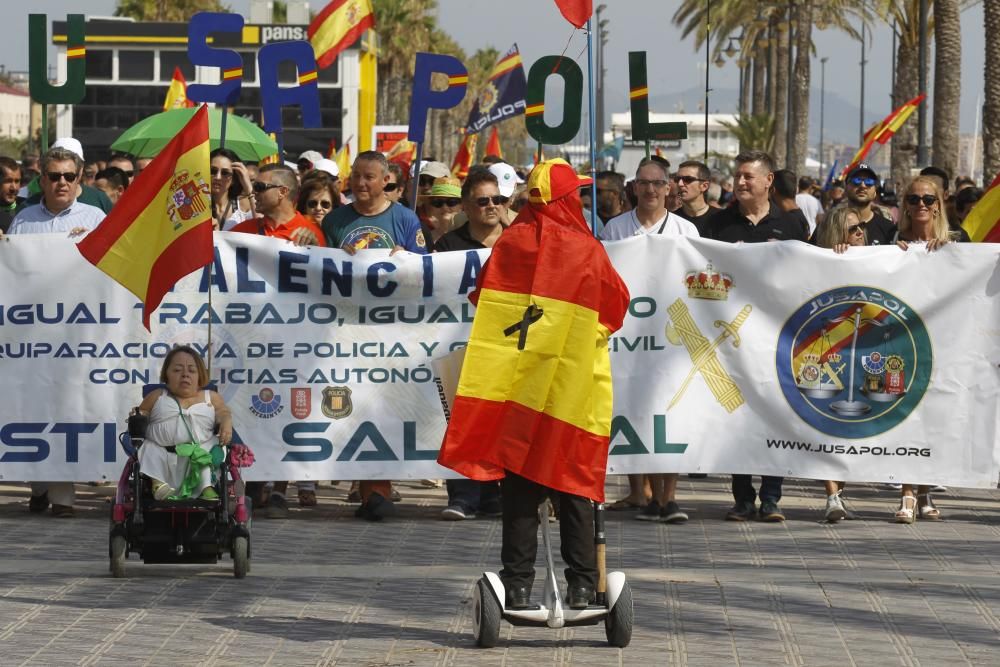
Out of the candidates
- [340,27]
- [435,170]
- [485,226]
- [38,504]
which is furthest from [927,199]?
[340,27]

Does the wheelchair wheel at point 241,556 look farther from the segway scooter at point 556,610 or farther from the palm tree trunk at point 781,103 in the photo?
the palm tree trunk at point 781,103

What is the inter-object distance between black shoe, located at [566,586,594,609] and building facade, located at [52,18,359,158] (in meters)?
61.8

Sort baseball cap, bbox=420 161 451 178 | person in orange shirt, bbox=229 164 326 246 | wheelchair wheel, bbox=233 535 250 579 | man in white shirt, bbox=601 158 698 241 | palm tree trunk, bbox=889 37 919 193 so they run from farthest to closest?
palm tree trunk, bbox=889 37 919 193 < baseball cap, bbox=420 161 451 178 < person in orange shirt, bbox=229 164 326 246 < man in white shirt, bbox=601 158 698 241 < wheelchair wheel, bbox=233 535 250 579

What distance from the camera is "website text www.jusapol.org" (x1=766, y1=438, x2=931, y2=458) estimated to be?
1037cm

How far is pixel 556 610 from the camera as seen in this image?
22.0ft

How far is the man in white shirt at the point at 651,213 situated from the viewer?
10633 millimetres

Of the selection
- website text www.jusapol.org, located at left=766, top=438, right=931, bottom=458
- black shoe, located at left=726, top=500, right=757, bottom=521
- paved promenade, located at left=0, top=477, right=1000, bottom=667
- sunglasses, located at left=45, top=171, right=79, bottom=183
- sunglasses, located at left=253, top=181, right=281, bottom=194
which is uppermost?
sunglasses, located at left=45, top=171, right=79, bottom=183

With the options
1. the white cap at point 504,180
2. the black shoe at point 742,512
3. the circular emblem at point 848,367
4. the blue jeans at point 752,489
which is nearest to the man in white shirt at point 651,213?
the white cap at point 504,180

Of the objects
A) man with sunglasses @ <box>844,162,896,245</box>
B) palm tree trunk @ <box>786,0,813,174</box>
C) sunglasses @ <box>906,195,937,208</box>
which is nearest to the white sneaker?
sunglasses @ <box>906,195,937,208</box>

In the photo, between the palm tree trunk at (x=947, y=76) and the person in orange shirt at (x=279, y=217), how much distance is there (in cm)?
2177

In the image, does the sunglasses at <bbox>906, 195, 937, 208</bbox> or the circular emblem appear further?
the sunglasses at <bbox>906, 195, 937, 208</bbox>

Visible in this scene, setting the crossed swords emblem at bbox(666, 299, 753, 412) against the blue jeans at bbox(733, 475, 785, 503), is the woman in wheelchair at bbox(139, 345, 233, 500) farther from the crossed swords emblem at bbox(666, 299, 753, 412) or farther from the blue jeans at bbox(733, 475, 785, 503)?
the blue jeans at bbox(733, 475, 785, 503)

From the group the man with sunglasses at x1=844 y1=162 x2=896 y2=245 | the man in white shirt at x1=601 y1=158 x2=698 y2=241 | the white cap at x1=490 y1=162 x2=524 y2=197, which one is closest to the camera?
the white cap at x1=490 y1=162 x2=524 y2=197

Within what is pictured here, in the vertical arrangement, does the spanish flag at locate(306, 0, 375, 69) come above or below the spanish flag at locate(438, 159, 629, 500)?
above
